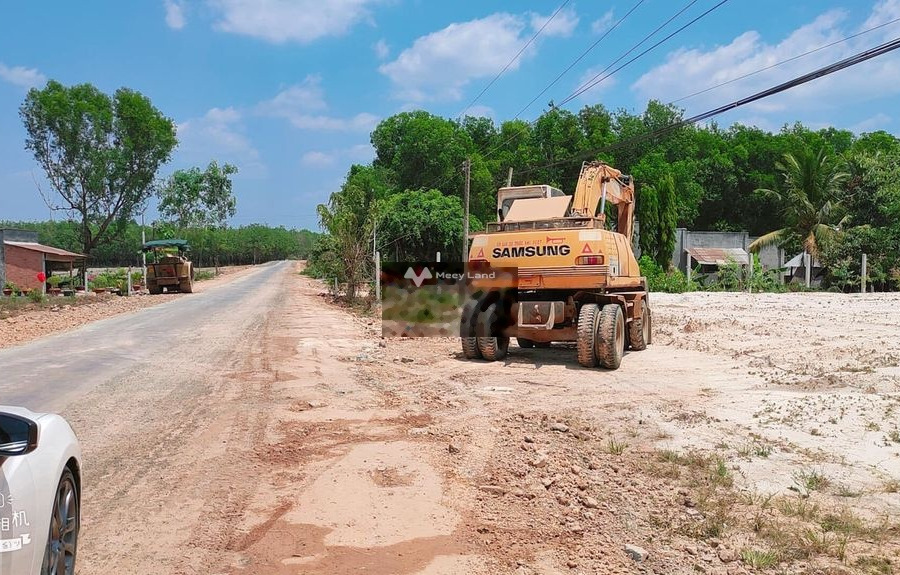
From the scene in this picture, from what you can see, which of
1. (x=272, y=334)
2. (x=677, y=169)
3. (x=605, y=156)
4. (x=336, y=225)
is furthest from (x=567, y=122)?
(x=272, y=334)

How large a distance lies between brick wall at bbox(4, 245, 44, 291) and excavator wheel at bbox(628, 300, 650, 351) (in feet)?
117

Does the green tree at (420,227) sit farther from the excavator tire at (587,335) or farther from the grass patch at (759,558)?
the grass patch at (759,558)

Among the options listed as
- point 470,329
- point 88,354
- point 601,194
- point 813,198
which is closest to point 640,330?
point 601,194

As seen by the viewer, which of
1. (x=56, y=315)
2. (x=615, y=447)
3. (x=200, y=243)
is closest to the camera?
(x=615, y=447)

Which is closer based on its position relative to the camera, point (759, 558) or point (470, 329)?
point (759, 558)

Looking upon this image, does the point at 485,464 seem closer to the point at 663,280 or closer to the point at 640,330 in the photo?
the point at 640,330

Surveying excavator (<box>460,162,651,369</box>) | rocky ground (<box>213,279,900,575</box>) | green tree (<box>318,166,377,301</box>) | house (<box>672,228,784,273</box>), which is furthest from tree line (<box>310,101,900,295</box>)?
rocky ground (<box>213,279,900,575</box>)

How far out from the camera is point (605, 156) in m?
55.2

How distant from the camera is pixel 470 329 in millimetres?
13578

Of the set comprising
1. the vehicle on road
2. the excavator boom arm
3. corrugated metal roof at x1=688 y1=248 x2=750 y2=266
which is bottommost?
the vehicle on road

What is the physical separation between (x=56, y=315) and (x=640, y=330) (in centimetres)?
1962

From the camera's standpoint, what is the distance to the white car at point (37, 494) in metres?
3.13

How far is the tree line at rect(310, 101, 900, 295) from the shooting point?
104 feet

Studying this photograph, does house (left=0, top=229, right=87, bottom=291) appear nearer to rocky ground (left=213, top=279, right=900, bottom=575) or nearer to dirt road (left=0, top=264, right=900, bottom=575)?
dirt road (left=0, top=264, right=900, bottom=575)
